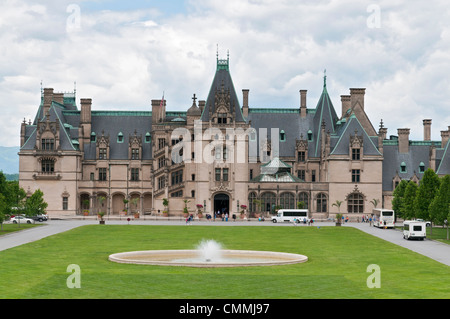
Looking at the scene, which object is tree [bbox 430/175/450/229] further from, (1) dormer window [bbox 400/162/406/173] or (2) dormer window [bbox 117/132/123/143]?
(2) dormer window [bbox 117/132/123/143]

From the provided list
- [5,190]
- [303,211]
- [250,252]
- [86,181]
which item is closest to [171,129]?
[86,181]

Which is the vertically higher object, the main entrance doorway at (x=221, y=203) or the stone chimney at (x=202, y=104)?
the stone chimney at (x=202, y=104)

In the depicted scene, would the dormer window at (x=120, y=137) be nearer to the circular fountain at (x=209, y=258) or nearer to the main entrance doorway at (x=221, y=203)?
the main entrance doorway at (x=221, y=203)

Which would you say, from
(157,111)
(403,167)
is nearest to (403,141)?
(403,167)

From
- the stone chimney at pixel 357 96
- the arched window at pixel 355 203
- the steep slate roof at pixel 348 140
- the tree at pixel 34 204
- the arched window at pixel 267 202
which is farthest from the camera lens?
the stone chimney at pixel 357 96

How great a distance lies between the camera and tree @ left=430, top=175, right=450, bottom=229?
6384cm

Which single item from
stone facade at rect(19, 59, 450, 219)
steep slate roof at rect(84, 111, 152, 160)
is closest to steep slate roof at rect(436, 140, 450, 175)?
stone facade at rect(19, 59, 450, 219)

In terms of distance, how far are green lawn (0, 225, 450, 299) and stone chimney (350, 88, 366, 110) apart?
54.5 meters

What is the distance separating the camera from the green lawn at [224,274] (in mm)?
29625

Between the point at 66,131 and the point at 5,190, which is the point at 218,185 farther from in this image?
the point at 5,190

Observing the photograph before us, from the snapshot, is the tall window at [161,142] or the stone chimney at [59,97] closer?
the tall window at [161,142]

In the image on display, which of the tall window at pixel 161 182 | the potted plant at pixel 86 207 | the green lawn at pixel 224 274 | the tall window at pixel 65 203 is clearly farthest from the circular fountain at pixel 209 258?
the tall window at pixel 65 203

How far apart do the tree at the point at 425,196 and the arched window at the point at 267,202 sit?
32068 mm

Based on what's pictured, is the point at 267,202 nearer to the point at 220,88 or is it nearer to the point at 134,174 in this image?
the point at 220,88
